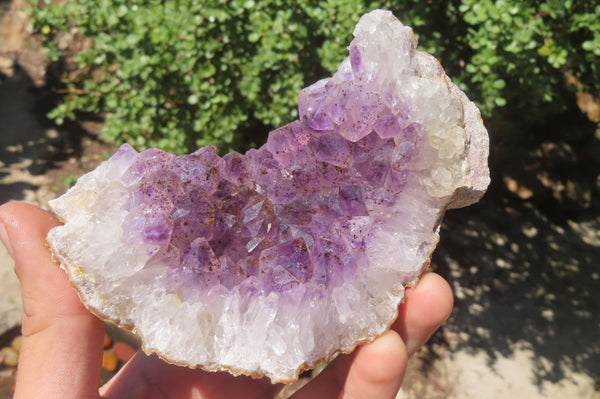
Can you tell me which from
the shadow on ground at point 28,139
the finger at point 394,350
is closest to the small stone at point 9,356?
the shadow on ground at point 28,139

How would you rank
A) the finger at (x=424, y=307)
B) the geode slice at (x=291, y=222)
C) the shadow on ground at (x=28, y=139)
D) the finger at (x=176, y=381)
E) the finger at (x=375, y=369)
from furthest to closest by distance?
the shadow on ground at (x=28, y=139), the finger at (x=176, y=381), the finger at (x=424, y=307), the finger at (x=375, y=369), the geode slice at (x=291, y=222)

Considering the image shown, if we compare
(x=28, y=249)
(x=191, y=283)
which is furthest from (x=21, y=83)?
(x=191, y=283)

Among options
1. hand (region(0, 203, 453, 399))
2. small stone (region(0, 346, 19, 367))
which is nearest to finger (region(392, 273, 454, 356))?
hand (region(0, 203, 453, 399))

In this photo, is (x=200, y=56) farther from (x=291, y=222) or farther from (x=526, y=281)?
(x=526, y=281)

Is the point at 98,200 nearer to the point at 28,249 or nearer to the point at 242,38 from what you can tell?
the point at 28,249

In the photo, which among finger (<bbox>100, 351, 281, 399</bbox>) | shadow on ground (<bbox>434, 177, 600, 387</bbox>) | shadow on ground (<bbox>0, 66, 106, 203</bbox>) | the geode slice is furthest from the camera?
shadow on ground (<bbox>0, 66, 106, 203</bbox>)

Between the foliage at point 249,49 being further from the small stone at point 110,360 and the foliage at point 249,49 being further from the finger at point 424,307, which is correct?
the small stone at point 110,360

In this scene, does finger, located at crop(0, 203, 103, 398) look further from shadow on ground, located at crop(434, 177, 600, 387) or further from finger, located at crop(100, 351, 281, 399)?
shadow on ground, located at crop(434, 177, 600, 387)
